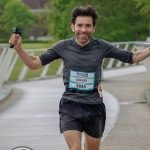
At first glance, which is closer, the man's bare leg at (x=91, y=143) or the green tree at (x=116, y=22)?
the man's bare leg at (x=91, y=143)

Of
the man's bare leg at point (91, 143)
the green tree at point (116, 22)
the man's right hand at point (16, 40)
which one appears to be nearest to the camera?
the man's right hand at point (16, 40)

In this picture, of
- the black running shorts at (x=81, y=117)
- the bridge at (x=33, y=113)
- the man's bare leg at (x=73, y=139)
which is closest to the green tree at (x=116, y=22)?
the bridge at (x=33, y=113)

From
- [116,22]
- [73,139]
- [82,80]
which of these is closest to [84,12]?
[82,80]

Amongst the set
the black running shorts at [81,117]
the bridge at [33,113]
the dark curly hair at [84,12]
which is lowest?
the bridge at [33,113]

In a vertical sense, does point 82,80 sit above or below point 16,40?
below

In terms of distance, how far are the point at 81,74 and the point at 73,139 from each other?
59cm

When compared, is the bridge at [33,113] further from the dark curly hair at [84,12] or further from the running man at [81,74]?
the dark curly hair at [84,12]

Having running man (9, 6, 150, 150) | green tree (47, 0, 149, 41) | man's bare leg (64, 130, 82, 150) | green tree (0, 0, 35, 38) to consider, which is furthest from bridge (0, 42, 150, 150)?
green tree (0, 0, 35, 38)

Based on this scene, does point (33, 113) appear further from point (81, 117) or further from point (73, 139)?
point (73, 139)

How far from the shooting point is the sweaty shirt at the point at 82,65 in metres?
5.09

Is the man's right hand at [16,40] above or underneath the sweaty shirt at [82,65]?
above

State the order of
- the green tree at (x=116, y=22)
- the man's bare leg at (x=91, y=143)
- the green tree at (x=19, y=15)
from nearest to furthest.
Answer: the man's bare leg at (x=91, y=143) < the green tree at (x=116, y=22) < the green tree at (x=19, y=15)

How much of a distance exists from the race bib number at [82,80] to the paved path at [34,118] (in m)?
2.81

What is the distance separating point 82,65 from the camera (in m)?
5.09
